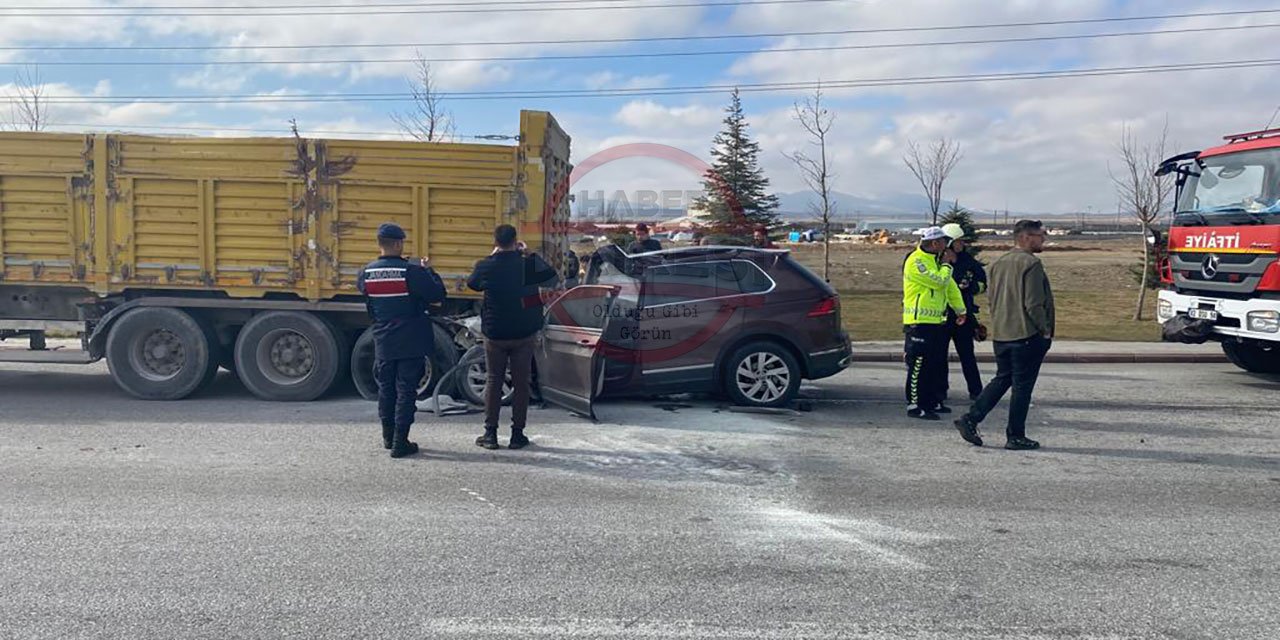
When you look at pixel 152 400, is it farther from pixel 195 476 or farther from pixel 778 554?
pixel 778 554

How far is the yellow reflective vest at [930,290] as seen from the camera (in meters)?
8.64

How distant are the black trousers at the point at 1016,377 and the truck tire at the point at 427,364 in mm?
4790

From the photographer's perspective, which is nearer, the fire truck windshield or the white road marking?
the white road marking

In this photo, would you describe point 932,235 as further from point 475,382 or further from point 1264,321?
point 475,382

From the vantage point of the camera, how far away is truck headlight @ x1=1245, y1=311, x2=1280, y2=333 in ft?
32.4

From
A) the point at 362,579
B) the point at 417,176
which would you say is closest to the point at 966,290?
the point at 417,176

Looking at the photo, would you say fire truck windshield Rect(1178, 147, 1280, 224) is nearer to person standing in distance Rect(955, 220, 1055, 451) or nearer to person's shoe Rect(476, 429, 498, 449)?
person standing in distance Rect(955, 220, 1055, 451)

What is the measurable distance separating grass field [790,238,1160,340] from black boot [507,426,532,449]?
8944 millimetres

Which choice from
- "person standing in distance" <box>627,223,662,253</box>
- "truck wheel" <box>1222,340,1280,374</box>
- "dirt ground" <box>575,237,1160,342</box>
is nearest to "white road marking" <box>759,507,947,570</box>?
"person standing in distance" <box>627,223,662,253</box>

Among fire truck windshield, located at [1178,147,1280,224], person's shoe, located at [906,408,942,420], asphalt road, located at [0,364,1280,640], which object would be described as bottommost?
asphalt road, located at [0,364,1280,640]

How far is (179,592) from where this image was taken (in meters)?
4.37

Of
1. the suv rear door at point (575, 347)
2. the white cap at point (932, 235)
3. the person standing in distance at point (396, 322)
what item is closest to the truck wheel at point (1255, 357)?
the white cap at point (932, 235)

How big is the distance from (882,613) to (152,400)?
7.80m

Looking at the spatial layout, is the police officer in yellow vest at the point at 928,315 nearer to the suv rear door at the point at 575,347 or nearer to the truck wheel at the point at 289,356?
the suv rear door at the point at 575,347
